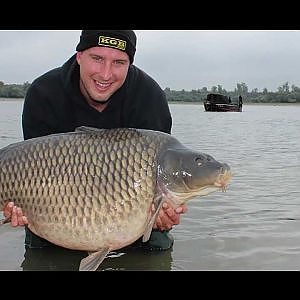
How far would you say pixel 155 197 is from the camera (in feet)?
7.30

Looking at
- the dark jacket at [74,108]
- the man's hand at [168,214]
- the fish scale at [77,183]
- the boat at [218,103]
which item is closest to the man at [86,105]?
the dark jacket at [74,108]

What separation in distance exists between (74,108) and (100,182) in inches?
33.5

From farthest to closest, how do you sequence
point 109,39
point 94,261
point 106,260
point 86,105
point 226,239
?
point 226,239 < point 86,105 < point 106,260 < point 109,39 < point 94,261

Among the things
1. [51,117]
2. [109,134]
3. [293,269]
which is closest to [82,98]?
[51,117]

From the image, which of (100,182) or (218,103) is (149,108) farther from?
(218,103)

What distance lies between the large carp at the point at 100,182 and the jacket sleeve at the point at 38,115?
0.60 metres

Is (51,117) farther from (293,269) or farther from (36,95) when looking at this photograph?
(293,269)

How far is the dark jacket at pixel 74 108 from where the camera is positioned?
2.91 meters

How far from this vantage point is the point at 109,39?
2645mm

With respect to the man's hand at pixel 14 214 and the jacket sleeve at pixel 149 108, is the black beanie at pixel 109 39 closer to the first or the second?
the jacket sleeve at pixel 149 108

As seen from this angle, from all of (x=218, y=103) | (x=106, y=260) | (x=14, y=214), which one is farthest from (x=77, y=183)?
(x=218, y=103)

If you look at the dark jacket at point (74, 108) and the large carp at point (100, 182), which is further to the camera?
the dark jacket at point (74, 108)

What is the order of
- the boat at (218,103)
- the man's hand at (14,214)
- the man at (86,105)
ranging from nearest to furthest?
the man's hand at (14,214) < the man at (86,105) < the boat at (218,103)

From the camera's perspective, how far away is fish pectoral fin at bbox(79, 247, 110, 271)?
7.48ft
